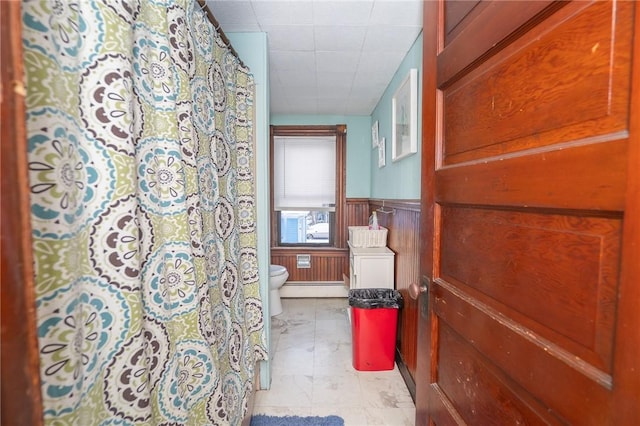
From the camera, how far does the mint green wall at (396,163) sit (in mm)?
1843

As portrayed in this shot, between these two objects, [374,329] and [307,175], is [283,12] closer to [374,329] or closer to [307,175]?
[374,329]

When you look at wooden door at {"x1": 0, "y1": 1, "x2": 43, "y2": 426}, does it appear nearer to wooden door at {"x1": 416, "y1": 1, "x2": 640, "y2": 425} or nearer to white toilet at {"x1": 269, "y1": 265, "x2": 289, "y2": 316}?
wooden door at {"x1": 416, "y1": 1, "x2": 640, "y2": 425}

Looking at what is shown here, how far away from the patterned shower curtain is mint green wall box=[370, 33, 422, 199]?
1.27m

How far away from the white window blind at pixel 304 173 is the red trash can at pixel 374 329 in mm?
1765

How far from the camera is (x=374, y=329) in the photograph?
6.66 ft

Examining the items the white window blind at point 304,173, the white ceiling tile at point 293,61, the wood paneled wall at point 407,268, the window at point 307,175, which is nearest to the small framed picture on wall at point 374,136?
the window at point 307,175

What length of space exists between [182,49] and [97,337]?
34.9 inches

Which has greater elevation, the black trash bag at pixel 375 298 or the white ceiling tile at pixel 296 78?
the white ceiling tile at pixel 296 78

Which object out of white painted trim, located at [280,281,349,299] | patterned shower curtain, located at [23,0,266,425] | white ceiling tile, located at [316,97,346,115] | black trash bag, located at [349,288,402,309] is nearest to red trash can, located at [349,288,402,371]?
black trash bag, located at [349,288,402,309]

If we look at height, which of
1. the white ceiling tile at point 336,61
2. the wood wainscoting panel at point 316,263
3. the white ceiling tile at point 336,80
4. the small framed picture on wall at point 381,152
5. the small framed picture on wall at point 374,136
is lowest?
the wood wainscoting panel at point 316,263

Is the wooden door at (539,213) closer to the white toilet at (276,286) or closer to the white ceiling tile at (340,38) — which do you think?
the white ceiling tile at (340,38)

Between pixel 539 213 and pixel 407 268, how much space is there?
1.54m

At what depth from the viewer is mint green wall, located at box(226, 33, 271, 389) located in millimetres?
1771

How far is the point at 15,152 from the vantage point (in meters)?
0.38
